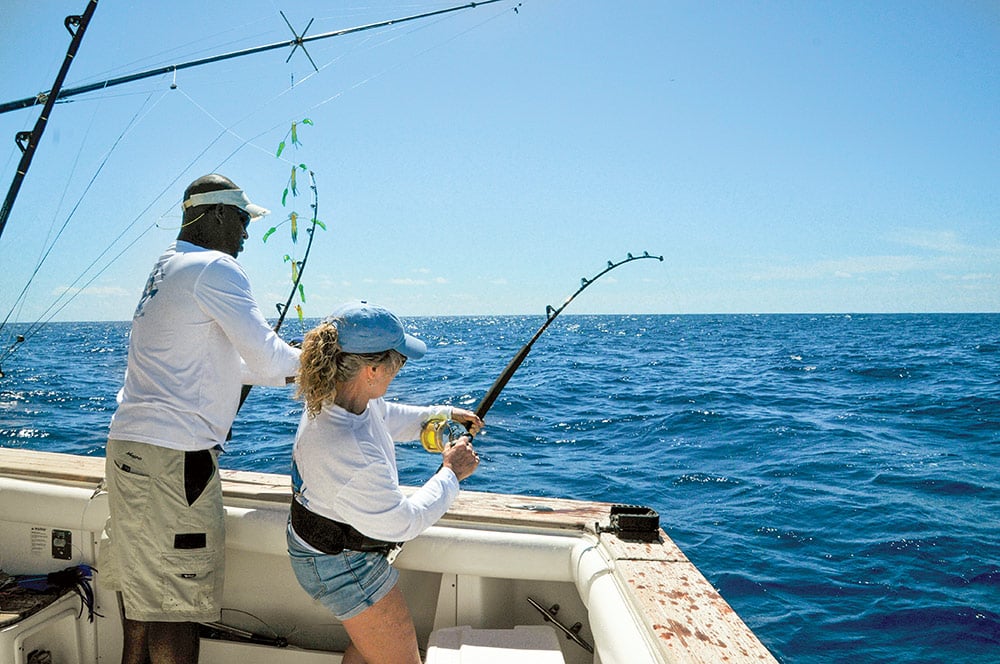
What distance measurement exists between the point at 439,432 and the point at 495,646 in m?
0.63

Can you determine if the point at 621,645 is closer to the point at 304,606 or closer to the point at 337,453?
the point at 337,453

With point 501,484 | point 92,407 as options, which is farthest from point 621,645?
point 92,407

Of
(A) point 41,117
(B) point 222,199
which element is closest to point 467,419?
(B) point 222,199

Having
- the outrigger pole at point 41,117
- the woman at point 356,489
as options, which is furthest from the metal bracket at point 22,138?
the woman at point 356,489

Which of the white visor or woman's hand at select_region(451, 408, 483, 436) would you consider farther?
woman's hand at select_region(451, 408, 483, 436)

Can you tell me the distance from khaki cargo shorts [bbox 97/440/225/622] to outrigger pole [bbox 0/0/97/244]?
1.17 metres

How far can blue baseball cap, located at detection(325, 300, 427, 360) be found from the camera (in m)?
1.72

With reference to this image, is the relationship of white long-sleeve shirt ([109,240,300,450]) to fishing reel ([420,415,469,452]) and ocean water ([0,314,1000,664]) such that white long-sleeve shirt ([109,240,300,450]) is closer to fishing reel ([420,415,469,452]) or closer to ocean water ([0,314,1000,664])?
fishing reel ([420,415,469,452])

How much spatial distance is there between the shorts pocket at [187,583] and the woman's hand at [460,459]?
71cm

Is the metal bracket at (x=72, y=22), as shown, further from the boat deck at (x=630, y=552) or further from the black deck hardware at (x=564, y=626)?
the black deck hardware at (x=564, y=626)

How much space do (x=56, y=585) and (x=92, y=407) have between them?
1049cm

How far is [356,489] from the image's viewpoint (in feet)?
5.58

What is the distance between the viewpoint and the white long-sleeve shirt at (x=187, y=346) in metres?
1.89

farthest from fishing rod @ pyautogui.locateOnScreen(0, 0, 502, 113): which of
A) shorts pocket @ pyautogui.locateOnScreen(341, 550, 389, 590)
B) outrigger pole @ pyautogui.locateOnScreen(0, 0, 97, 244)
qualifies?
shorts pocket @ pyautogui.locateOnScreen(341, 550, 389, 590)
